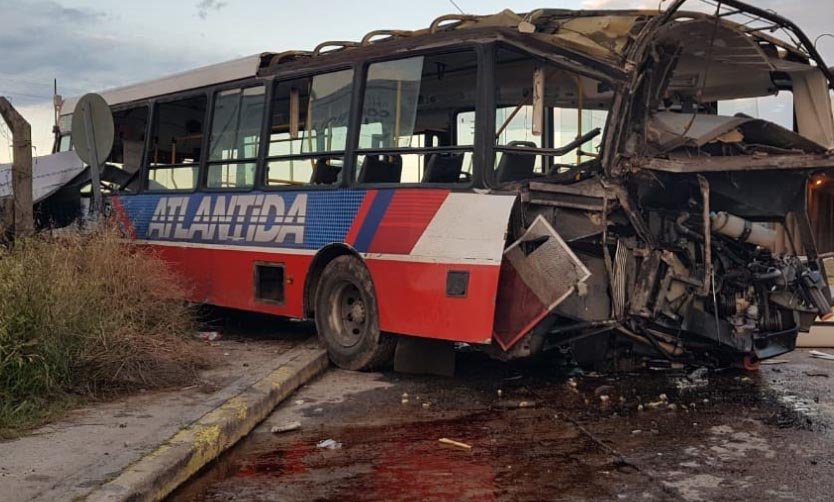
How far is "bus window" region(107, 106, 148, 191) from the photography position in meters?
11.2

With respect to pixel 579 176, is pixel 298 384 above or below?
below

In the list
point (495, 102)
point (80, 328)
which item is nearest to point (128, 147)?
point (80, 328)

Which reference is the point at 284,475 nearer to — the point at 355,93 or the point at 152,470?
the point at 152,470

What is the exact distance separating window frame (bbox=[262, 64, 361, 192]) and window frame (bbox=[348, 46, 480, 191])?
0.08 metres

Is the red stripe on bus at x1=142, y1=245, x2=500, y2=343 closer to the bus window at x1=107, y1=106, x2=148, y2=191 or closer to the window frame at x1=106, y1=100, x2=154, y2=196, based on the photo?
the window frame at x1=106, y1=100, x2=154, y2=196

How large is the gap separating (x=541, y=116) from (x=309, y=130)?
8.87 feet

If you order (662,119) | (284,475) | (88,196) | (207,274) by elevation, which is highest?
(662,119)

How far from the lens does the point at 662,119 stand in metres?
6.63

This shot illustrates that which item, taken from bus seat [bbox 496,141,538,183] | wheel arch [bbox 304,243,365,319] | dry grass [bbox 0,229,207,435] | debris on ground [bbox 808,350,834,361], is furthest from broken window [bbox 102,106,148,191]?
debris on ground [bbox 808,350,834,361]

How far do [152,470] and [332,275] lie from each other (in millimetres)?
3783

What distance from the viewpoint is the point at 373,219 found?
24.7 feet

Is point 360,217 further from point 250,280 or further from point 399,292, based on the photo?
point 250,280

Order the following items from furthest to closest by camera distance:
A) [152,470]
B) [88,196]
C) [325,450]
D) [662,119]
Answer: [88,196] → [662,119] → [325,450] → [152,470]

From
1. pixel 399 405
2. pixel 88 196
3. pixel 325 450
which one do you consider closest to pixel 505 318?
pixel 399 405
